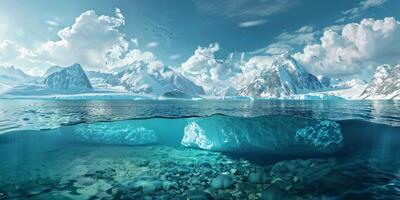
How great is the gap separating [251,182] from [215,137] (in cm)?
2273

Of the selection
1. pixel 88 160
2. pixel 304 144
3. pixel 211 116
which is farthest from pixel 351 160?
pixel 88 160

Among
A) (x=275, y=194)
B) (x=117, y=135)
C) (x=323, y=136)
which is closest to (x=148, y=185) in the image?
(x=275, y=194)

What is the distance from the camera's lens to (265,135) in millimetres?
43094

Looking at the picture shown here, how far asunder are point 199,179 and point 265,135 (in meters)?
25.1

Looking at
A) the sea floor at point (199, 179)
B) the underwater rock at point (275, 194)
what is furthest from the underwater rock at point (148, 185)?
the underwater rock at point (275, 194)

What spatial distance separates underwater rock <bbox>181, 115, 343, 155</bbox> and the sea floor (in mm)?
9653

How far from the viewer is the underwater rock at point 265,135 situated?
39.7 meters

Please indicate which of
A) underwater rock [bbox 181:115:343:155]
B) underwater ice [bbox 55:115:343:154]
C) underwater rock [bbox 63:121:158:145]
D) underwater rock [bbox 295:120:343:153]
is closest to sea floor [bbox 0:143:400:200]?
underwater rock [bbox 295:120:343:153]

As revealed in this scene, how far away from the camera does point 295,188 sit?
17734 mm

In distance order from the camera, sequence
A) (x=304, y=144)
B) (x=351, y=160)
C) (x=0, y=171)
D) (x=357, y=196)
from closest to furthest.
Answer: (x=357, y=196), (x=0, y=171), (x=351, y=160), (x=304, y=144)

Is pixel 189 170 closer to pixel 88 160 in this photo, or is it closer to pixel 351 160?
pixel 88 160

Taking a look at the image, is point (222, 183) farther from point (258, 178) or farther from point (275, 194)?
point (275, 194)

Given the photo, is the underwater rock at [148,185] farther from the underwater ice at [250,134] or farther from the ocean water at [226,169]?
the underwater ice at [250,134]

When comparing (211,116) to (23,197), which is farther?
(211,116)
